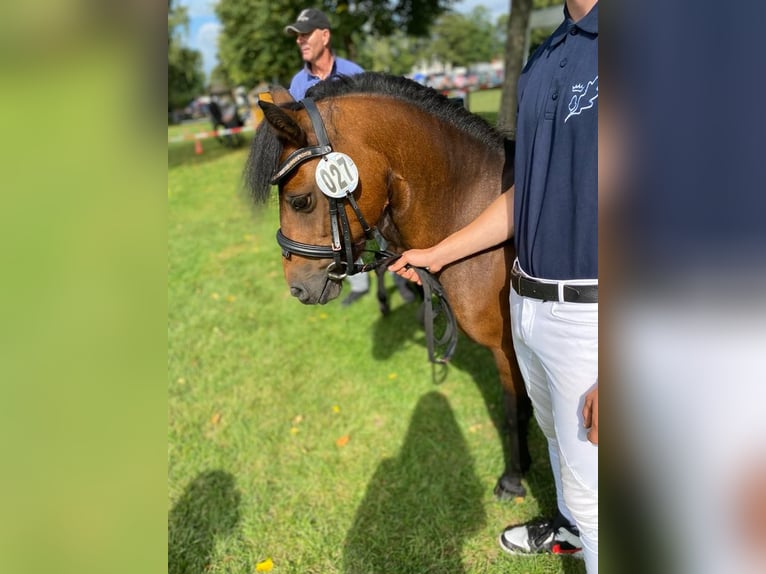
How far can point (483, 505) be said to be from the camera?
271 centimetres

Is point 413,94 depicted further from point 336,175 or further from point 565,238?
point 565,238

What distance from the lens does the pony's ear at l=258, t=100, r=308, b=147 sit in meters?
1.65

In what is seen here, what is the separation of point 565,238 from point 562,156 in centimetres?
21

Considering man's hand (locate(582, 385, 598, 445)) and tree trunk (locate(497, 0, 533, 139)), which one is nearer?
man's hand (locate(582, 385, 598, 445))

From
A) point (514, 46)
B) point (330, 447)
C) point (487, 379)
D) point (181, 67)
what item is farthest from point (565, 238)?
point (181, 67)

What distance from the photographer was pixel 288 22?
53.6 feet

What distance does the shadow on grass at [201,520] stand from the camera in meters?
2.49

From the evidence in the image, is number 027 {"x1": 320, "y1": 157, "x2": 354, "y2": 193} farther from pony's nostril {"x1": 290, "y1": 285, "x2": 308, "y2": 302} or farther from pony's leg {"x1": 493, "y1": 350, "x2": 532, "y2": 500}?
pony's leg {"x1": 493, "y1": 350, "x2": 532, "y2": 500}

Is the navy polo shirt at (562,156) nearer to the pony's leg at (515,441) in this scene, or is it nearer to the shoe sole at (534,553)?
the pony's leg at (515,441)

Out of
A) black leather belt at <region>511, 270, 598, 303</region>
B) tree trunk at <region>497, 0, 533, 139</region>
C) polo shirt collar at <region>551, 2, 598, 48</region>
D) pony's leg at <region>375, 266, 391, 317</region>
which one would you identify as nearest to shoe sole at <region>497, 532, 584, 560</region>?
black leather belt at <region>511, 270, 598, 303</region>

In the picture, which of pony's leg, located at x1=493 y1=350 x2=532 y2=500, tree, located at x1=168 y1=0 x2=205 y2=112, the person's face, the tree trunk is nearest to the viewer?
pony's leg, located at x1=493 y1=350 x2=532 y2=500

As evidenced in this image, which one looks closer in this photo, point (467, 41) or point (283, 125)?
point (283, 125)

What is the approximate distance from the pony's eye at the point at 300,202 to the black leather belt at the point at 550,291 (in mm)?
824
